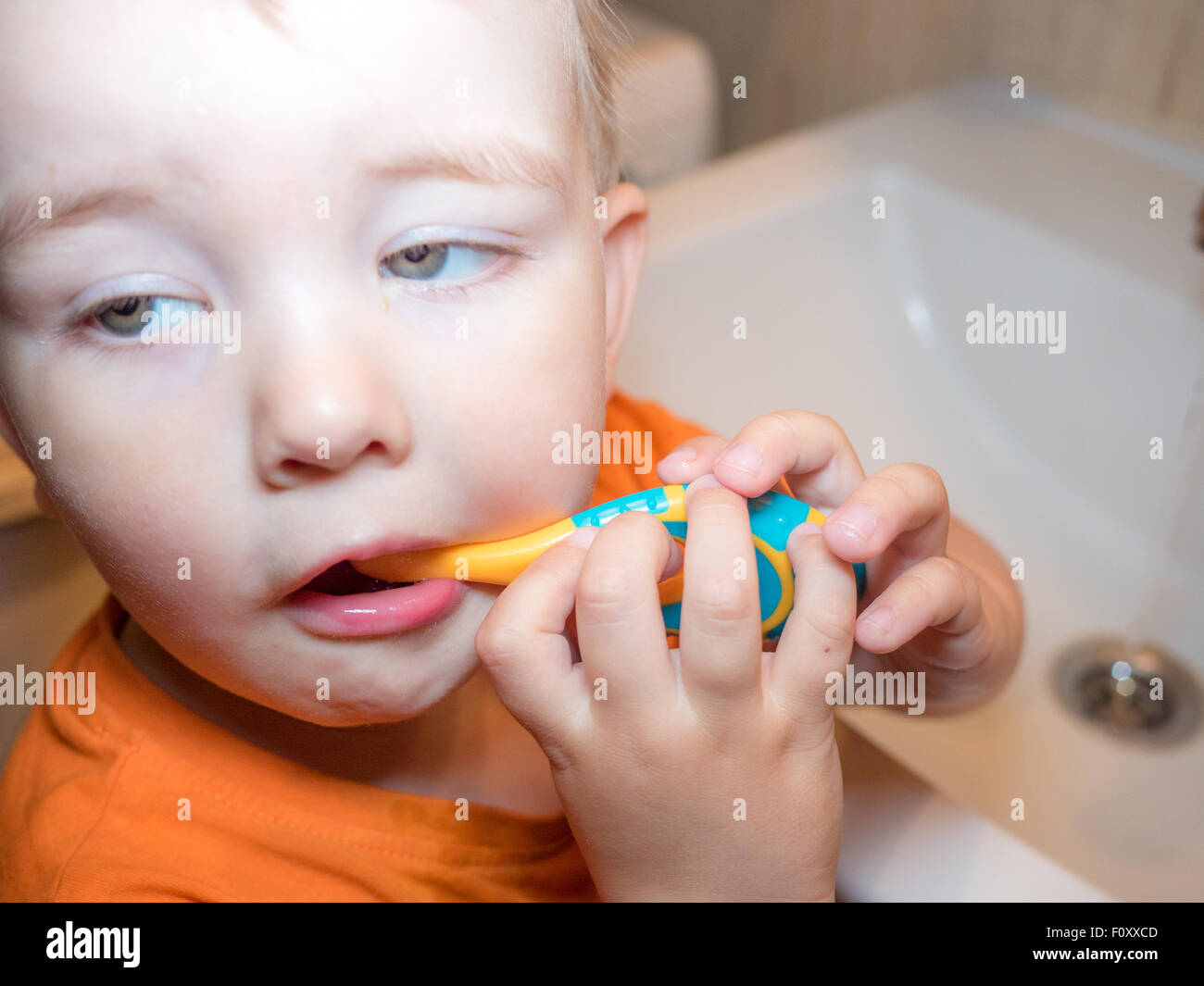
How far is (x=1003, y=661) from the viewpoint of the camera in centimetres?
62

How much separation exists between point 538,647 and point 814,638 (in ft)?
0.34

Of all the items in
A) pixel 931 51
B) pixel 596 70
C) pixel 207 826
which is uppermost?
pixel 931 51

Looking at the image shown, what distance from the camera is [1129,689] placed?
0.77 meters

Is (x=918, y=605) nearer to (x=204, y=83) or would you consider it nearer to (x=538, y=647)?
(x=538, y=647)

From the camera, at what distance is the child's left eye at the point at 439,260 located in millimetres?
416

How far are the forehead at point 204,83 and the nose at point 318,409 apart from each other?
2.4 inches

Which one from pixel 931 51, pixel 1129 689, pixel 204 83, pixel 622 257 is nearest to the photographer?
pixel 204 83

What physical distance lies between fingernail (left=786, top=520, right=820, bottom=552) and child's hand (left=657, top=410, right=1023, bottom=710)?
0.04 ft

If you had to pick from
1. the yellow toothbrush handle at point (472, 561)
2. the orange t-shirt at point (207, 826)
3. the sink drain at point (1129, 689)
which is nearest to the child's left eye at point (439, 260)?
the yellow toothbrush handle at point (472, 561)

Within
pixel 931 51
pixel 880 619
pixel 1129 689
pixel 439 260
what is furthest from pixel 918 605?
pixel 931 51

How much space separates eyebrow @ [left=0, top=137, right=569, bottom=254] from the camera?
0.38 meters

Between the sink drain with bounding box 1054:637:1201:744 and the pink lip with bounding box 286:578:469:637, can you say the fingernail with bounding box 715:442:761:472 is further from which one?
the sink drain with bounding box 1054:637:1201:744

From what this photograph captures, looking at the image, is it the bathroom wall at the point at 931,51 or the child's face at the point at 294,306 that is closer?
the child's face at the point at 294,306

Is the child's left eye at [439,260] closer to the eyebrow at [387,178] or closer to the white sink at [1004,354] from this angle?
the eyebrow at [387,178]
